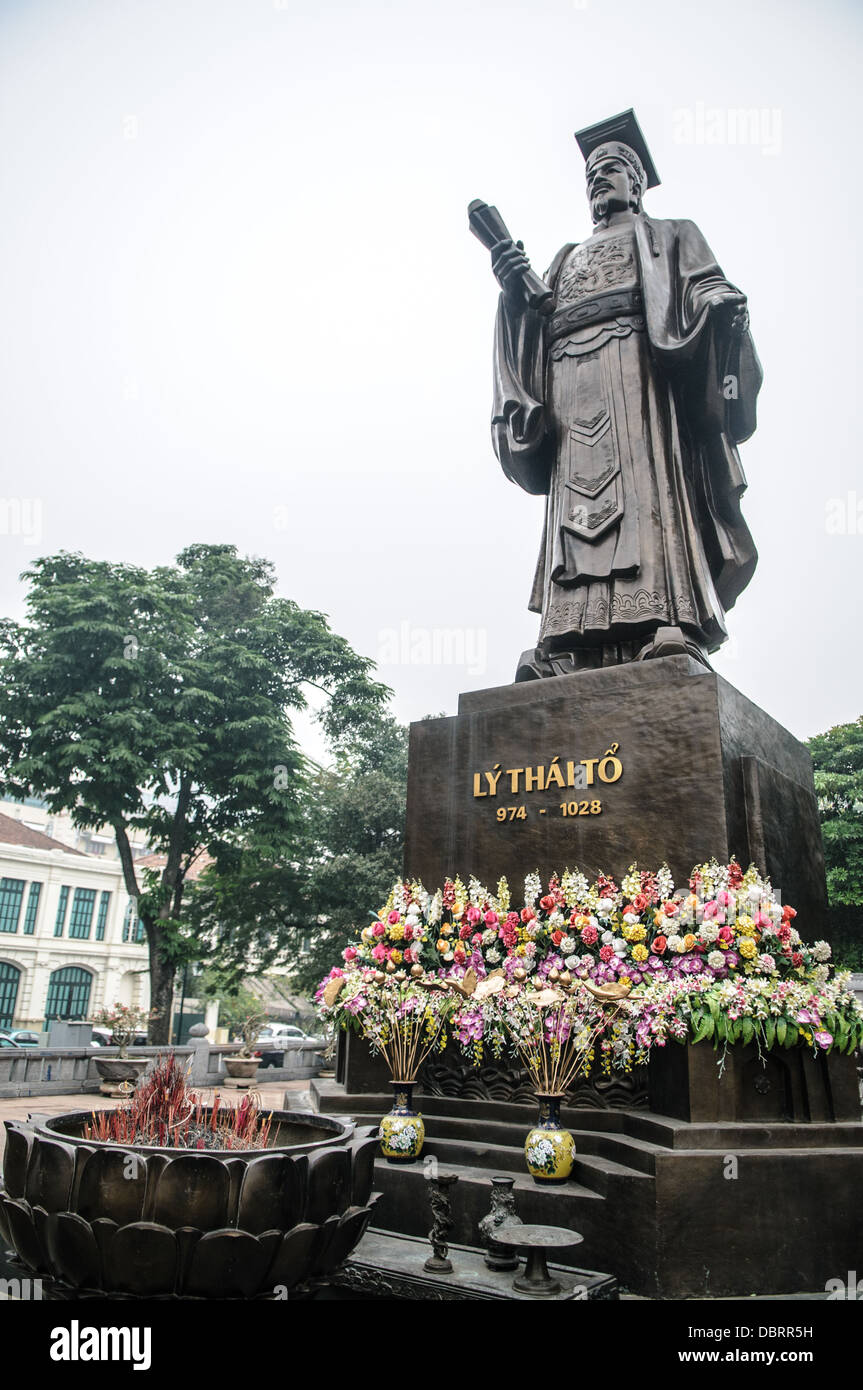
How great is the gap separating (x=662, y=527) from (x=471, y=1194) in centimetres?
436

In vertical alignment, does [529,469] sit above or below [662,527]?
above

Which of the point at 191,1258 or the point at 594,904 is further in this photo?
the point at 594,904

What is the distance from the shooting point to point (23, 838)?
42594 millimetres

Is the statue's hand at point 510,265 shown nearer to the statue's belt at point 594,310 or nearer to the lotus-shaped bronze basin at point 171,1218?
the statue's belt at point 594,310

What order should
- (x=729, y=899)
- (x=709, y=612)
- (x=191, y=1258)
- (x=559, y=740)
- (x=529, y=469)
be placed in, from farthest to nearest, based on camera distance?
1. (x=529, y=469)
2. (x=709, y=612)
3. (x=559, y=740)
4. (x=729, y=899)
5. (x=191, y=1258)

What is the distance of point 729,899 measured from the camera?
4535 millimetres

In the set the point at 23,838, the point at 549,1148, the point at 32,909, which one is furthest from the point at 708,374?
the point at 23,838

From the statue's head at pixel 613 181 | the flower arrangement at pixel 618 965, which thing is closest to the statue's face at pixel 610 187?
the statue's head at pixel 613 181

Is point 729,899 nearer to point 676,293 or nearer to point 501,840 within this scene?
point 501,840

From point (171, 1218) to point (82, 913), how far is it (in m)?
44.8

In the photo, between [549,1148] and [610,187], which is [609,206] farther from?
[549,1148]

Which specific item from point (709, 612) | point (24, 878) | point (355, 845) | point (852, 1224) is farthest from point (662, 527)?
point (24, 878)

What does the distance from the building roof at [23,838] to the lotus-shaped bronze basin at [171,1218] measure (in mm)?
42099

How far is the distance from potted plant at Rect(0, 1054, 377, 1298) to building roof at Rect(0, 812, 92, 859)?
42.1 m
